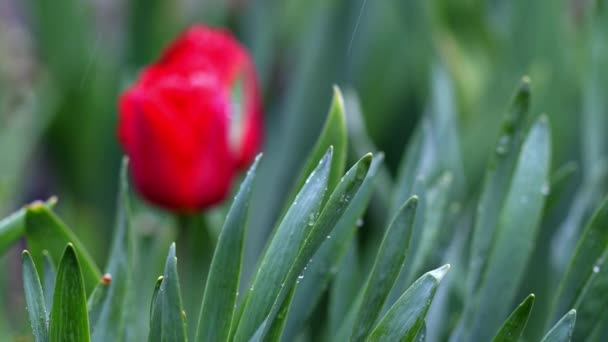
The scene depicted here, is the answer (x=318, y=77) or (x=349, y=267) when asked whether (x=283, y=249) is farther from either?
(x=318, y=77)

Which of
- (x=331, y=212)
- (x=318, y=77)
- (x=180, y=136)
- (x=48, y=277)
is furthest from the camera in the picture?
(x=318, y=77)

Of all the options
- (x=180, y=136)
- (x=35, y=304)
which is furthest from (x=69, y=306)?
(x=180, y=136)

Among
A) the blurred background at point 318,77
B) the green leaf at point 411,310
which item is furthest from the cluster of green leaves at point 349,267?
the blurred background at point 318,77

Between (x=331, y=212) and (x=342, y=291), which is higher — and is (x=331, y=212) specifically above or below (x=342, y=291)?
above

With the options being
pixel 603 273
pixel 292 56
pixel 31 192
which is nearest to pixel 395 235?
pixel 603 273

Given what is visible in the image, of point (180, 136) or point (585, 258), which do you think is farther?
point (180, 136)

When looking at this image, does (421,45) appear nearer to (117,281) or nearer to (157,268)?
(157,268)
